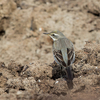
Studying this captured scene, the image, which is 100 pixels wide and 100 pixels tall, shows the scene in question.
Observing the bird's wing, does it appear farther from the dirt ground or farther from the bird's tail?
the dirt ground

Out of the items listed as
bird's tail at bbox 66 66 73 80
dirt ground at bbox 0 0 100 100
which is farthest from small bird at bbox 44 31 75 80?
dirt ground at bbox 0 0 100 100

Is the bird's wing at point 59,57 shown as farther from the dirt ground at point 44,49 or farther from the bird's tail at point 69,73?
the dirt ground at point 44,49

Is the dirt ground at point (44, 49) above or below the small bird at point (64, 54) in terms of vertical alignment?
below

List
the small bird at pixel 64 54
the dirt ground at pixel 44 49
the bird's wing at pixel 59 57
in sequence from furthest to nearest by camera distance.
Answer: the bird's wing at pixel 59 57, the small bird at pixel 64 54, the dirt ground at pixel 44 49

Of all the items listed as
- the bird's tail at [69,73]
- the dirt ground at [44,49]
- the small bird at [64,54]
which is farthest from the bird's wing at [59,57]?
the dirt ground at [44,49]

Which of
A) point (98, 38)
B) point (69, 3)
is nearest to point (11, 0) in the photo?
point (69, 3)

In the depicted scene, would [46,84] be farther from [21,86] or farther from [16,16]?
[16,16]

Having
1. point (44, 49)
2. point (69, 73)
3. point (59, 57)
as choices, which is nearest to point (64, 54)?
point (59, 57)

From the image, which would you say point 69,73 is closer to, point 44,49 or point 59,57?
Result: point 59,57
